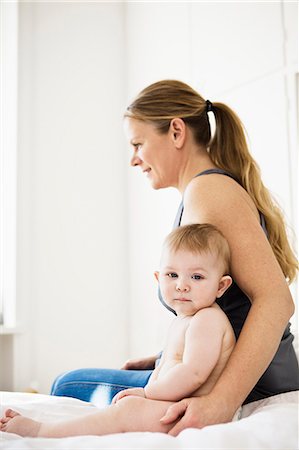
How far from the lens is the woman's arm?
1039 mm

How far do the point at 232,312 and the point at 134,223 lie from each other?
2461mm

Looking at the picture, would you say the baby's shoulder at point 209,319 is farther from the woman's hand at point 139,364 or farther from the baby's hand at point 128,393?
the woman's hand at point 139,364

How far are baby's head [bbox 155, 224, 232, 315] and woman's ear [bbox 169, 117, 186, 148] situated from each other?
45cm

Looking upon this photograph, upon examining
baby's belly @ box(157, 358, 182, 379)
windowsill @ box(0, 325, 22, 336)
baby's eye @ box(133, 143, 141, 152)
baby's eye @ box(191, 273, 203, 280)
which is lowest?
windowsill @ box(0, 325, 22, 336)

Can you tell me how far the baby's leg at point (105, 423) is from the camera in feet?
3.22

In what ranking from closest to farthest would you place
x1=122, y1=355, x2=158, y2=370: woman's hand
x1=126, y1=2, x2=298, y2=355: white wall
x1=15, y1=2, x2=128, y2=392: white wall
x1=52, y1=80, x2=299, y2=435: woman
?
1. x1=52, y1=80, x2=299, y2=435: woman
2. x1=122, y1=355, x2=158, y2=370: woman's hand
3. x1=126, y1=2, x2=298, y2=355: white wall
4. x1=15, y1=2, x2=128, y2=392: white wall

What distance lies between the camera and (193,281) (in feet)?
3.87

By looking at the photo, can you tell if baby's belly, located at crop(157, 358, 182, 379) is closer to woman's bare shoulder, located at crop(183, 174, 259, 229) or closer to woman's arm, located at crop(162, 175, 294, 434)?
woman's arm, located at crop(162, 175, 294, 434)

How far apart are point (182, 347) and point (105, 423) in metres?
0.23

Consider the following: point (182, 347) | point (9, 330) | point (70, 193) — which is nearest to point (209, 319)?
point (182, 347)

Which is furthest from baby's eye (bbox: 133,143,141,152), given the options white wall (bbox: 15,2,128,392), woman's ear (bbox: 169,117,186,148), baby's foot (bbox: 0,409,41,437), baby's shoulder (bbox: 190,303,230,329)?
white wall (bbox: 15,2,128,392)

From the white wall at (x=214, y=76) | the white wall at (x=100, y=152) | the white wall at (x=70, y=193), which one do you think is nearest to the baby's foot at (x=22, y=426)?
the white wall at (x=214, y=76)

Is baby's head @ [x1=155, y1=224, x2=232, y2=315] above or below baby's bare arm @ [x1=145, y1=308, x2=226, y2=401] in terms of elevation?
above

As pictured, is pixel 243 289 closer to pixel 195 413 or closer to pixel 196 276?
pixel 196 276
